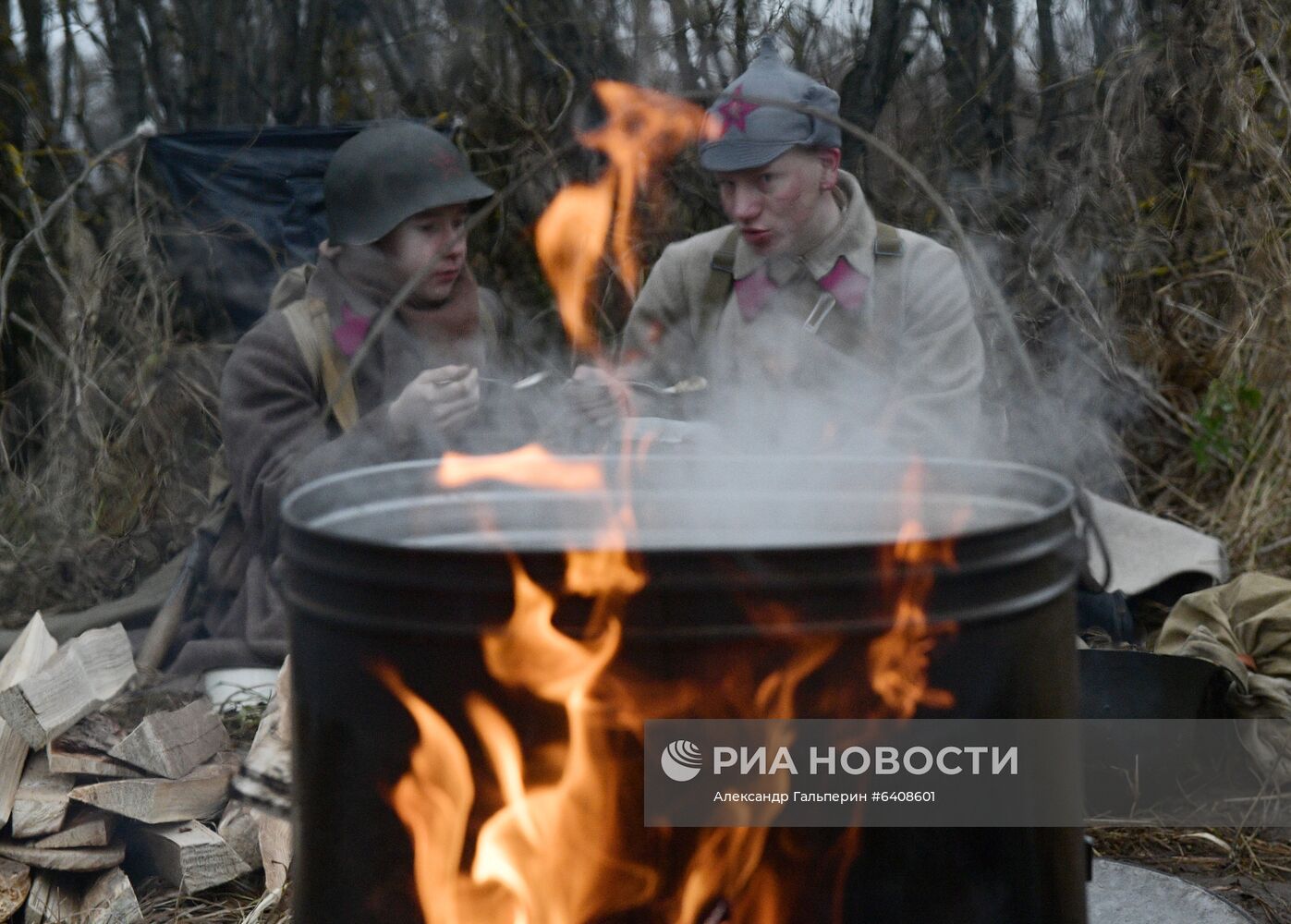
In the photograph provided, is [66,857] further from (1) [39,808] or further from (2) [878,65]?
(2) [878,65]

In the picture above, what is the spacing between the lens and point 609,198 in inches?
79.4

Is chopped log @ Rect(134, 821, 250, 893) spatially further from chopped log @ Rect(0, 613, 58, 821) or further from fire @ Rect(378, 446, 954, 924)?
fire @ Rect(378, 446, 954, 924)

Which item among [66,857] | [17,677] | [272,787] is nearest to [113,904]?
[66,857]

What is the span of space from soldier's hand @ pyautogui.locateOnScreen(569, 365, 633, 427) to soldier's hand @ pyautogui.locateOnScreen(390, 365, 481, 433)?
297 millimetres

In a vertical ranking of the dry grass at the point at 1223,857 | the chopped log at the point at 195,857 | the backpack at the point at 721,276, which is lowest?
the dry grass at the point at 1223,857

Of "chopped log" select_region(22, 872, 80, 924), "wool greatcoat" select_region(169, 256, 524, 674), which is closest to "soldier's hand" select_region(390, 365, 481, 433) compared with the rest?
"wool greatcoat" select_region(169, 256, 524, 674)

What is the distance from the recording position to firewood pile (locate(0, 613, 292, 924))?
7.76 ft

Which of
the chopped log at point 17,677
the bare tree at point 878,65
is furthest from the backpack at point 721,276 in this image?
the bare tree at point 878,65

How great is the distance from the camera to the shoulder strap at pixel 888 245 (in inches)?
121

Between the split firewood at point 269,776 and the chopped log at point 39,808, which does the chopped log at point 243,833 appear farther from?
the chopped log at point 39,808

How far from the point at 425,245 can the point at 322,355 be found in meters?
0.35

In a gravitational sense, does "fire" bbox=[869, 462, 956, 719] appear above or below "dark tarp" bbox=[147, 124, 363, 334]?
below

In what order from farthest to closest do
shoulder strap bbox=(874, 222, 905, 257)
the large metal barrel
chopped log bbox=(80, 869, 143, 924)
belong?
1. shoulder strap bbox=(874, 222, 905, 257)
2. chopped log bbox=(80, 869, 143, 924)
3. the large metal barrel

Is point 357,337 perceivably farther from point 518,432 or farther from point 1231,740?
point 1231,740
